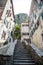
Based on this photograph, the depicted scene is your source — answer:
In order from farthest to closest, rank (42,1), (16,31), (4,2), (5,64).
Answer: (16,31), (4,2), (42,1), (5,64)

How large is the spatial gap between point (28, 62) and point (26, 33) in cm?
2812

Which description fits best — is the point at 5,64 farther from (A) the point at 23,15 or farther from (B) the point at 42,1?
(A) the point at 23,15

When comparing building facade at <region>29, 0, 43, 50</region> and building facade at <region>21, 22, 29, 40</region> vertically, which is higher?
building facade at <region>29, 0, 43, 50</region>

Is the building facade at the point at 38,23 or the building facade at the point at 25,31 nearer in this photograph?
the building facade at the point at 38,23

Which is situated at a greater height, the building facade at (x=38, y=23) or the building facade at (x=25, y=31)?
the building facade at (x=38, y=23)

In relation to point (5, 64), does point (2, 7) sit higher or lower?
higher

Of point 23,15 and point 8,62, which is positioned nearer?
point 8,62

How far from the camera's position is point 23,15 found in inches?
1682

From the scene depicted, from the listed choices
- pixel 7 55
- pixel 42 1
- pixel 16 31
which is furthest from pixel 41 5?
pixel 16 31

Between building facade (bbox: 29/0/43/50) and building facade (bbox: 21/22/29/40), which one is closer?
building facade (bbox: 29/0/43/50)

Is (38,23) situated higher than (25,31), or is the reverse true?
A: (38,23)

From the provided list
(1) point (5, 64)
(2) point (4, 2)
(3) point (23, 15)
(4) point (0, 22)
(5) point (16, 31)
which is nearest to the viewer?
(1) point (5, 64)

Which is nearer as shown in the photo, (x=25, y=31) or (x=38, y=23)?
(x=38, y=23)

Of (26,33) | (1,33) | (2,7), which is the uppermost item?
(2,7)
